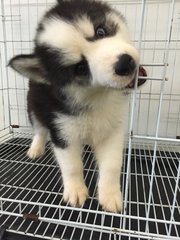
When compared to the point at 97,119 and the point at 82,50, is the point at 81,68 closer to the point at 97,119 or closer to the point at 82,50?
the point at 82,50

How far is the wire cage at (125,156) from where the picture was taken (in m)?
1.40

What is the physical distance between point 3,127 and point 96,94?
1.93 metres

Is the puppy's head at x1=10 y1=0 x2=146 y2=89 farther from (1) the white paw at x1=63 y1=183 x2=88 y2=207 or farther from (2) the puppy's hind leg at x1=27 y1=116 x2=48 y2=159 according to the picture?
(2) the puppy's hind leg at x1=27 y1=116 x2=48 y2=159

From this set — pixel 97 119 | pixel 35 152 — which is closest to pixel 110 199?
pixel 97 119

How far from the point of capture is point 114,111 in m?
1.56

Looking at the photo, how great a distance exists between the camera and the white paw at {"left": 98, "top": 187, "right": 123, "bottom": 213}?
1409mm

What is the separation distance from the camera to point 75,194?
1.53m

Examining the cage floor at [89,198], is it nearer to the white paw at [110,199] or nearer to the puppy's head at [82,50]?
the white paw at [110,199]

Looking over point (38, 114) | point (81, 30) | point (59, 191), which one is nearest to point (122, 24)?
point (81, 30)

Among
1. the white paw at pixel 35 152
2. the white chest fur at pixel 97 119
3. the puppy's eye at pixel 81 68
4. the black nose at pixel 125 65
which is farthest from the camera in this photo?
the white paw at pixel 35 152

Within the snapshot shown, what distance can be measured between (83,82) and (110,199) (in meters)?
0.64

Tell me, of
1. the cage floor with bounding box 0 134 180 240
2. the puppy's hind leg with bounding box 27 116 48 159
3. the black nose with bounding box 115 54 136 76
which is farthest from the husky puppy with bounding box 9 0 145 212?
the puppy's hind leg with bounding box 27 116 48 159

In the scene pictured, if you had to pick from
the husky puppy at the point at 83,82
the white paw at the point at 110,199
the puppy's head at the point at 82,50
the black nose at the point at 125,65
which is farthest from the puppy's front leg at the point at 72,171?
the black nose at the point at 125,65

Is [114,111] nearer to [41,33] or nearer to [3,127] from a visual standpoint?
[41,33]
